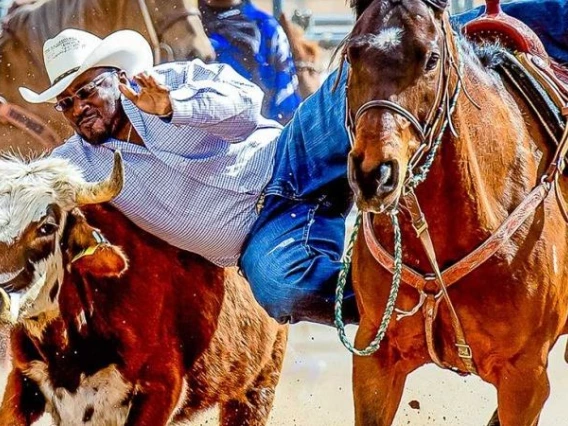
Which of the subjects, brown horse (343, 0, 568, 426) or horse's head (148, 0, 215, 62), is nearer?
brown horse (343, 0, 568, 426)

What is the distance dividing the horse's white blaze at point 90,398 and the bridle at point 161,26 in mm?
2459

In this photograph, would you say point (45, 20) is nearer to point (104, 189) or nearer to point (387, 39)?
point (104, 189)

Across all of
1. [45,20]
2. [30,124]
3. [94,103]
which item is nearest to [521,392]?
[94,103]

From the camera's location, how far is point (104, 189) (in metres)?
4.29

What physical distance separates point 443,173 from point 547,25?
1.30 metres

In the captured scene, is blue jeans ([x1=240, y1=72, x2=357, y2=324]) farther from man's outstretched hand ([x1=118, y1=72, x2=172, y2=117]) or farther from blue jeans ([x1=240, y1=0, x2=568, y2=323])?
man's outstretched hand ([x1=118, y1=72, x2=172, y2=117])

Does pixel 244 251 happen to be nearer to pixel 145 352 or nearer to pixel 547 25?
pixel 145 352

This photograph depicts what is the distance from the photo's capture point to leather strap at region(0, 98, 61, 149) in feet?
22.1

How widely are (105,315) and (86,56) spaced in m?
0.85

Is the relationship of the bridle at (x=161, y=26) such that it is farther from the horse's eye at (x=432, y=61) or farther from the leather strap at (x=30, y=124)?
the horse's eye at (x=432, y=61)

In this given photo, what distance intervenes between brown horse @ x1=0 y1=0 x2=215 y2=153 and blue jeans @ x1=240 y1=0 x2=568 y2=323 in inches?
82.0

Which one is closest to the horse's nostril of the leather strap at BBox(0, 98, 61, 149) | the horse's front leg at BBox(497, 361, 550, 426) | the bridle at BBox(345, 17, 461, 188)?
the bridle at BBox(345, 17, 461, 188)

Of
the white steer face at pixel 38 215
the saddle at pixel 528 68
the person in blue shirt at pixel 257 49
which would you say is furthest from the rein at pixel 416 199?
the person in blue shirt at pixel 257 49

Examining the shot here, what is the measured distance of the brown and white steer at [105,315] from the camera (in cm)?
429
